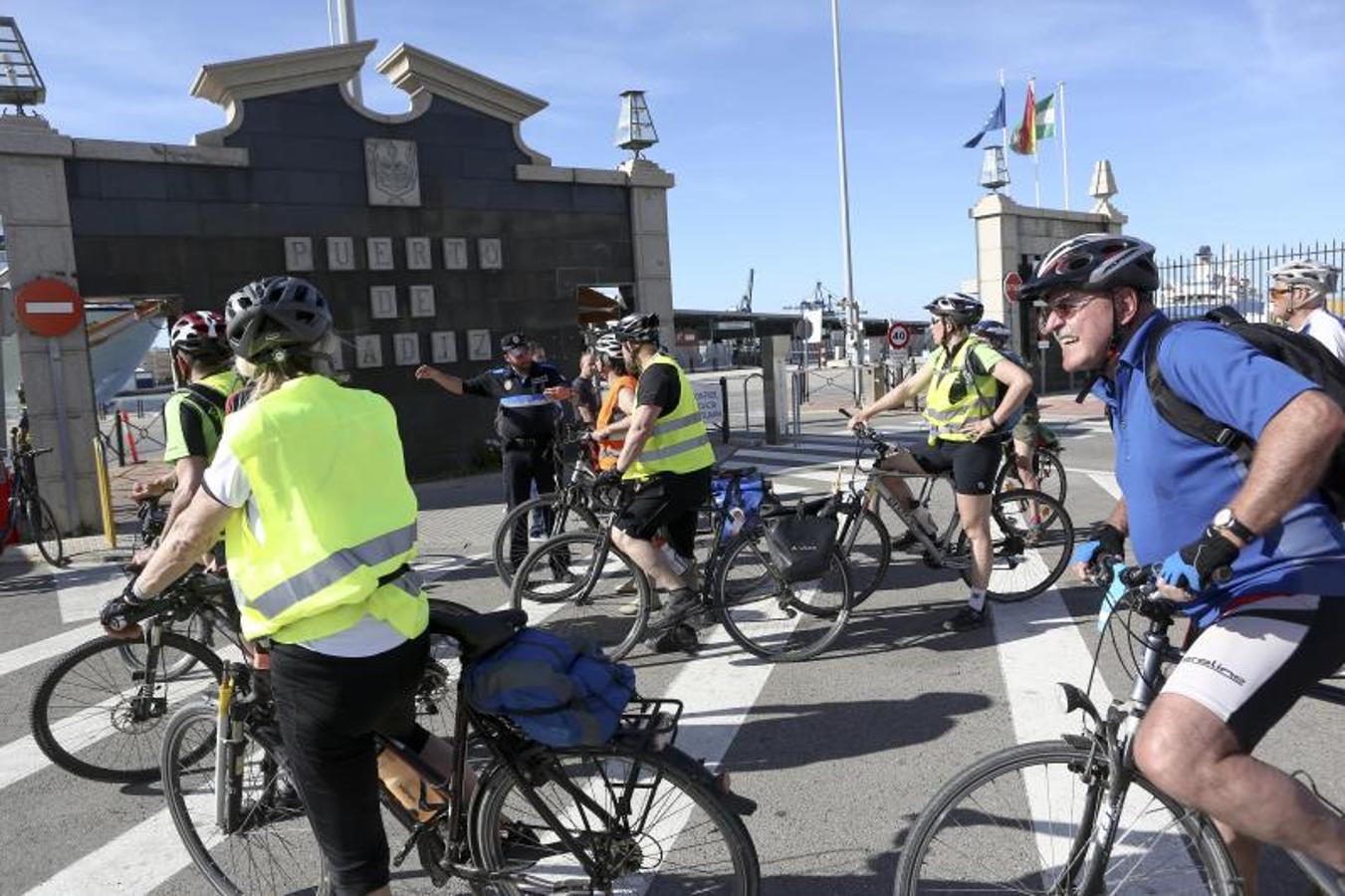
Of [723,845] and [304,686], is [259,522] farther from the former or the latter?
[723,845]

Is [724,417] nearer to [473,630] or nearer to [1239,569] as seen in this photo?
[473,630]

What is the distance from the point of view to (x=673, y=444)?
577cm

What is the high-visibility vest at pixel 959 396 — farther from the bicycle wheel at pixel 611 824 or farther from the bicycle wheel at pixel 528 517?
the bicycle wheel at pixel 611 824

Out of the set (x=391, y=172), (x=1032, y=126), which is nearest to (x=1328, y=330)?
(x=391, y=172)

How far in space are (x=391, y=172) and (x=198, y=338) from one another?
10039 millimetres

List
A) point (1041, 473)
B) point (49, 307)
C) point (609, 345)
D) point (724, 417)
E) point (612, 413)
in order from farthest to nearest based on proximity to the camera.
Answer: point (724, 417), point (49, 307), point (1041, 473), point (612, 413), point (609, 345)

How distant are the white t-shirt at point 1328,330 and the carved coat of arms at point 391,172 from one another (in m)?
11.2

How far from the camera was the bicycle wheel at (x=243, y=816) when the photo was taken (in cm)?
323

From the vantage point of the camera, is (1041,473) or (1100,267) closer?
(1100,267)

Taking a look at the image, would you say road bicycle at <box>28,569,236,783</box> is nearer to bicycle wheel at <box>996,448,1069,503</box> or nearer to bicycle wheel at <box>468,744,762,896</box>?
bicycle wheel at <box>468,744,762,896</box>

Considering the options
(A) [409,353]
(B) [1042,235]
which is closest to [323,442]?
(A) [409,353]

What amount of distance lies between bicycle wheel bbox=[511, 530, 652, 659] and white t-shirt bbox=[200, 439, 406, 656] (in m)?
3.16

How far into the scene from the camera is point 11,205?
429 inches

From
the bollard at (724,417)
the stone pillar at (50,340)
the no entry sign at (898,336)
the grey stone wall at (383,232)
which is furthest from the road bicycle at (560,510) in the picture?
the no entry sign at (898,336)
